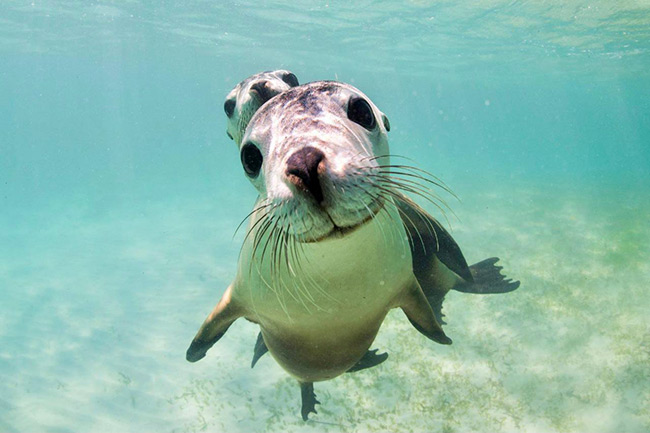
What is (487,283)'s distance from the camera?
12.7ft

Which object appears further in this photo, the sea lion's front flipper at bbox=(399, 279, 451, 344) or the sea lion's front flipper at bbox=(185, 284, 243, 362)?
the sea lion's front flipper at bbox=(185, 284, 243, 362)

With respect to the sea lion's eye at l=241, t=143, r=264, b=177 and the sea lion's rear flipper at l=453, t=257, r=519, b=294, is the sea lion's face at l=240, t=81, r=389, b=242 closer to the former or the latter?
the sea lion's eye at l=241, t=143, r=264, b=177

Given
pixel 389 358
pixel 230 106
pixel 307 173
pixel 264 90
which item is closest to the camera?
pixel 307 173

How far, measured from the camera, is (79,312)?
998cm

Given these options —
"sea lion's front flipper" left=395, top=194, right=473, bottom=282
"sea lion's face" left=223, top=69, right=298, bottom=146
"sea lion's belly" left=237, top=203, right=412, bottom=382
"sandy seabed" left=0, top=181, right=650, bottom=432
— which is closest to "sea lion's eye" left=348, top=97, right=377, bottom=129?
"sea lion's belly" left=237, top=203, right=412, bottom=382

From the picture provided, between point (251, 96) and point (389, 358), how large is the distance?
473cm

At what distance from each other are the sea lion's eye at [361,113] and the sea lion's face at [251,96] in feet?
3.39

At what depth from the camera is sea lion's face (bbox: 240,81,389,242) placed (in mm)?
1278

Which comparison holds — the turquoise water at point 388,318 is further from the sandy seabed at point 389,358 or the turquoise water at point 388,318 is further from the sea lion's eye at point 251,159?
the sea lion's eye at point 251,159

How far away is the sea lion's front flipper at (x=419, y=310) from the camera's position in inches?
105

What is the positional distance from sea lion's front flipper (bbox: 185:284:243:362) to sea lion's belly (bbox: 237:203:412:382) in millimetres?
129

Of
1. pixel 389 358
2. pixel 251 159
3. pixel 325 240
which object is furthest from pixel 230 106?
pixel 389 358

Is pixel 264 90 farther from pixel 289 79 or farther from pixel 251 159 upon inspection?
pixel 251 159

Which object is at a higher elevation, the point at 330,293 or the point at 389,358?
the point at 330,293
